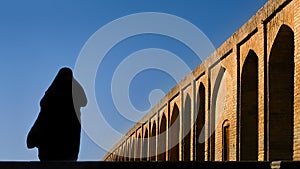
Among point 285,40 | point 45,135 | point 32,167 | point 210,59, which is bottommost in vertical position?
point 32,167

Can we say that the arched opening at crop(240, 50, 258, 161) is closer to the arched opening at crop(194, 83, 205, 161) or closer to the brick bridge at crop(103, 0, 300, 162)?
the brick bridge at crop(103, 0, 300, 162)

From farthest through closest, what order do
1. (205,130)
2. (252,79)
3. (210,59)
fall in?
1. (205,130)
2. (210,59)
3. (252,79)

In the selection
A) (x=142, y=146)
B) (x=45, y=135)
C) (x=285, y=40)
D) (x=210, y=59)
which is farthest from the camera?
(x=142, y=146)

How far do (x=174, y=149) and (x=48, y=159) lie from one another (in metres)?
17.3

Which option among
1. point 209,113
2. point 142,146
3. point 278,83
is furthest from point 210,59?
point 142,146

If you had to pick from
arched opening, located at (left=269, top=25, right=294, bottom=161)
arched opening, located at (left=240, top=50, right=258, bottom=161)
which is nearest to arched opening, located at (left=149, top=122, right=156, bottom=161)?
arched opening, located at (left=240, top=50, right=258, bottom=161)

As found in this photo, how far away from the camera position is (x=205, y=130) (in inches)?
687

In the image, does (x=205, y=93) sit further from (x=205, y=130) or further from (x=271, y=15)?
(x=271, y=15)

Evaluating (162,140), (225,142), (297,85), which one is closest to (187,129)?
(225,142)

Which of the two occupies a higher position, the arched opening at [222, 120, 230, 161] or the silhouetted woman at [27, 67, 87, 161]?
the arched opening at [222, 120, 230, 161]

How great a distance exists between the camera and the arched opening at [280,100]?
460 inches

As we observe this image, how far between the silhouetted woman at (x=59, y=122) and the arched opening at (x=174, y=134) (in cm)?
1598

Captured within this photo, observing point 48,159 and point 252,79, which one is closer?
point 48,159

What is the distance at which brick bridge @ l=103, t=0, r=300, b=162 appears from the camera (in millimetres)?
11320
